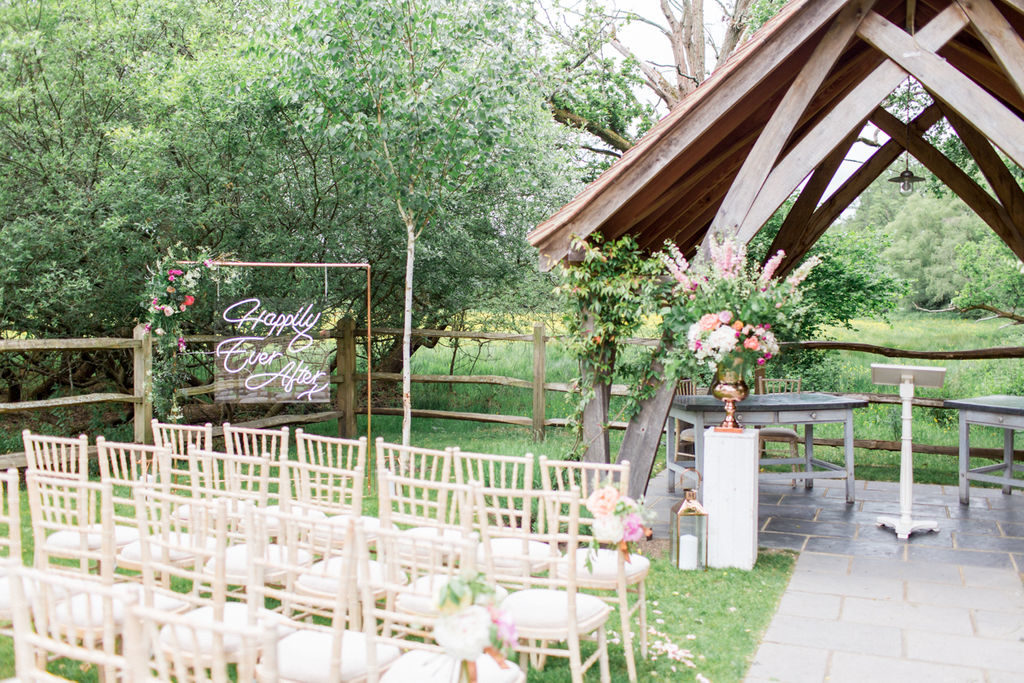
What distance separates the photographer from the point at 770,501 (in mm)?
7305

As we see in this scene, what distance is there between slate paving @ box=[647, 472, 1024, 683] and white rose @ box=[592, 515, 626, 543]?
3.29 feet

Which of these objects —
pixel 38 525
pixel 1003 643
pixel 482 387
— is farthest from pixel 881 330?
pixel 38 525

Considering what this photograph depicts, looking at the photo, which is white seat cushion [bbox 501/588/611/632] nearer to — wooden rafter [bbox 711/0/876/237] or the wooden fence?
wooden rafter [bbox 711/0/876/237]

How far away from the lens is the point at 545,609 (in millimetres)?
3338

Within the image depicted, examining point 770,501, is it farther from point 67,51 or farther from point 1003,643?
point 67,51

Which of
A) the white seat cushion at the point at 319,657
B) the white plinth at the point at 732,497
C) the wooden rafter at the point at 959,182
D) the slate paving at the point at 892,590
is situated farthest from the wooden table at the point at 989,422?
the white seat cushion at the point at 319,657

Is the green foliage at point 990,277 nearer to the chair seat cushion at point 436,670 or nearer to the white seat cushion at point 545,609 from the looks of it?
the white seat cushion at point 545,609

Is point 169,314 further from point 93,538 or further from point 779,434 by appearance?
point 779,434

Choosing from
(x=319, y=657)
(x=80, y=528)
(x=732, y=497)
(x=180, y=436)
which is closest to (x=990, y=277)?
(x=732, y=497)

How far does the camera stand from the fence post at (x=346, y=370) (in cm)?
1013

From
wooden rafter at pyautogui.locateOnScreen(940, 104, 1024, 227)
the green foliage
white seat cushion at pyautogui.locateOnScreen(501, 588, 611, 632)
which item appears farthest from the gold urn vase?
the green foliage

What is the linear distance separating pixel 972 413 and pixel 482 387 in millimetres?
6630

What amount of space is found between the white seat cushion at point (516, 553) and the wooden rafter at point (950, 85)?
10.7 ft

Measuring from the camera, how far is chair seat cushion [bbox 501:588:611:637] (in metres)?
3.27
